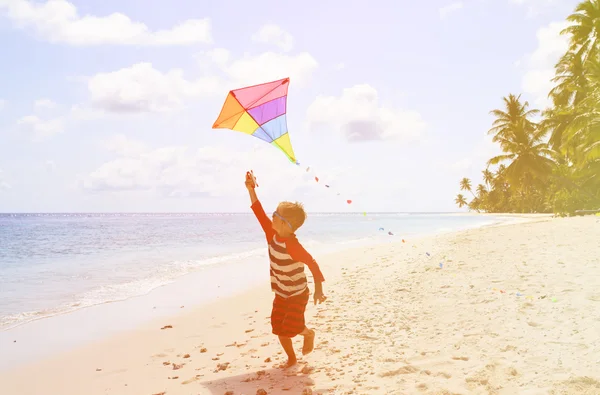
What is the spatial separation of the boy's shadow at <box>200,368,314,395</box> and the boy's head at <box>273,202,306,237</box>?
51.9 inches

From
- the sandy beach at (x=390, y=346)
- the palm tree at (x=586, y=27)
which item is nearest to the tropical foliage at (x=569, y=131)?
the palm tree at (x=586, y=27)

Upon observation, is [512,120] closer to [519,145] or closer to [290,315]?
[519,145]

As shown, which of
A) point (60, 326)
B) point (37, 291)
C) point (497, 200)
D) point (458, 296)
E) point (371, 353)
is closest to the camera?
point (371, 353)

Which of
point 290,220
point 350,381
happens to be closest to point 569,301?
point 350,381

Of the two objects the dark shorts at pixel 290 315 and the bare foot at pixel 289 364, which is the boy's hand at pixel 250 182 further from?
the bare foot at pixel 289 364

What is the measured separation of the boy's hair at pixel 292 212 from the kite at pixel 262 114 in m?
1.41

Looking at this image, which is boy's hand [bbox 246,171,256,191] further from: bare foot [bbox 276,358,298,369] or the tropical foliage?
the tropical foliage

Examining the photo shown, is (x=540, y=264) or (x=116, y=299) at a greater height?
(x=540, y=264)

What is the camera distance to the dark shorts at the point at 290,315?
3693 millimetres

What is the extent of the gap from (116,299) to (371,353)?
653 centimetres

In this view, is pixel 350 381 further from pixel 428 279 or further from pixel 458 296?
pixel 428 279

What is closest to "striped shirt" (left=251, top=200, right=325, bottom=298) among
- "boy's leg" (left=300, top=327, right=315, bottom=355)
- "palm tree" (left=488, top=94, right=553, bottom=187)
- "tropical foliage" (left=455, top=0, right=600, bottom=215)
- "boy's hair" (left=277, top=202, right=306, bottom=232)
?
"boy's hair" (left=277, top=202, right=306, bottom=232)

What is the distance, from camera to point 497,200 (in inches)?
2751

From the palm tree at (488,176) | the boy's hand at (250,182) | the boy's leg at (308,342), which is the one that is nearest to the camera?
the boy's leg at (308,342)
